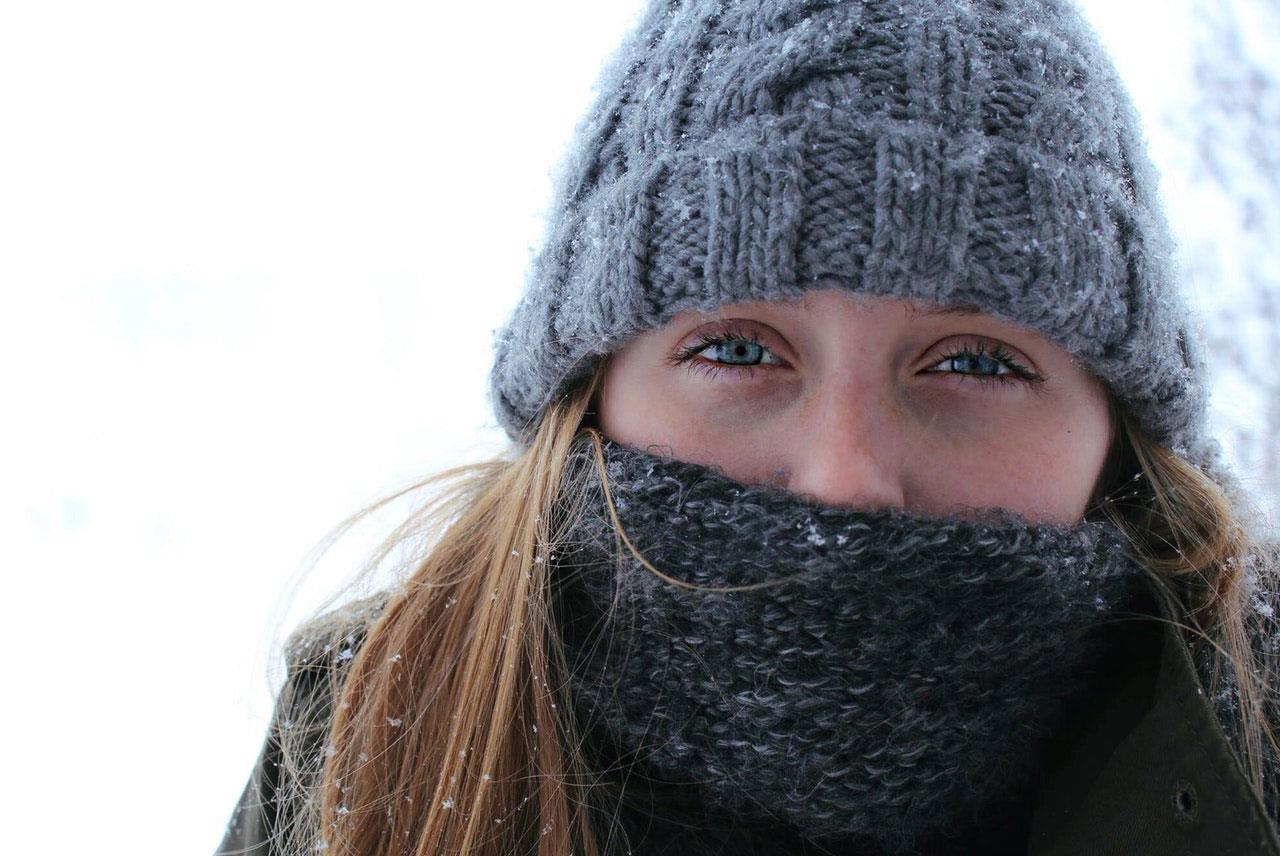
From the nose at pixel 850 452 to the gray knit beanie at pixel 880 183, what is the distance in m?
0.15

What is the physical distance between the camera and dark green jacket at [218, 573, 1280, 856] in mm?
1088

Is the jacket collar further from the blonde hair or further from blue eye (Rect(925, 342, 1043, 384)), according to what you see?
blue eye (Rect(925, 342, 1043, 384))

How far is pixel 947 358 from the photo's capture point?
1.27 metres

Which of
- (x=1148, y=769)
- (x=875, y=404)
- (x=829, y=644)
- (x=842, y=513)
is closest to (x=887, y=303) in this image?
(x=875, y=404)

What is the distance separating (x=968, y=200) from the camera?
116cm

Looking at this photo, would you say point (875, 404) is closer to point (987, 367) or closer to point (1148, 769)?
point (987, 367)

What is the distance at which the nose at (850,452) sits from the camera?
118cm

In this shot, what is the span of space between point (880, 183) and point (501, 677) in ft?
2.62

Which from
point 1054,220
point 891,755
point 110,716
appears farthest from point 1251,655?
point 110,716

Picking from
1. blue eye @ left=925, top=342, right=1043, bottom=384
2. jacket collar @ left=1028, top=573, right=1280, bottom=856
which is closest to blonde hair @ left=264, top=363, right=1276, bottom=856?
jacket collar @ left=1028, top=573, right=1280, bottom=856

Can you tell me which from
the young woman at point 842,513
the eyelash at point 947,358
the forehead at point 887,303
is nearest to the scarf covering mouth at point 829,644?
the young woman at point 842,513

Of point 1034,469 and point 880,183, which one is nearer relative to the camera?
point 880,183

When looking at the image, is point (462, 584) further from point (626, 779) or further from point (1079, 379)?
point (1079, 379)

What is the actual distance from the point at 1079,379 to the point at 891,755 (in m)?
0.56
